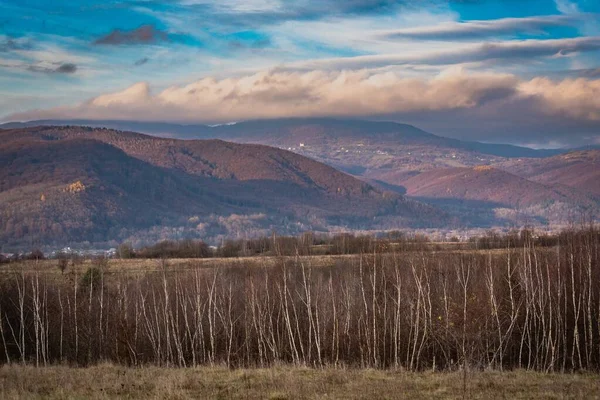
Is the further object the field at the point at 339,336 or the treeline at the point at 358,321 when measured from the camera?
the treeline at the point at 358,321

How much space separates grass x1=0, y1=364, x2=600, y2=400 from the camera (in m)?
25.2

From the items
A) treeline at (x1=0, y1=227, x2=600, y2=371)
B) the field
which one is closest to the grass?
the field

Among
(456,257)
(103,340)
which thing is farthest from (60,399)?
(456,257)

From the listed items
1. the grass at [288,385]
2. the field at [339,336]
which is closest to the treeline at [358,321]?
the field at [339,336]

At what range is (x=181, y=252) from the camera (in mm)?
132625

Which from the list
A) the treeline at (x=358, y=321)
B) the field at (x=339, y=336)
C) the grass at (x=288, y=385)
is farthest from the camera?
the treeline at (x=358, y=321)

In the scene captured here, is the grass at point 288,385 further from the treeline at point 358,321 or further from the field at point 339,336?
the treeline at point 358,321

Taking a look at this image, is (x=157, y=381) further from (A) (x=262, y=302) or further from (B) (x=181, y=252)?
(B) (x=181, y=252)

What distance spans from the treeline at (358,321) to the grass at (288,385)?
1238 cm

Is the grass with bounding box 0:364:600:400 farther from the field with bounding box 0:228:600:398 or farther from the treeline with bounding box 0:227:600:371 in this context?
the treeline with bounding box 0:227:600:371

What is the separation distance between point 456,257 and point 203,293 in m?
23.5

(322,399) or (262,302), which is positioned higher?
(322,399)

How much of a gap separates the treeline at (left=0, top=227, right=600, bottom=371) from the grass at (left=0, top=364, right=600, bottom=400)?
40.6 ft

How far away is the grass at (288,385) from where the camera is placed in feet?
82.6
